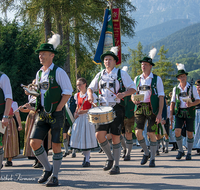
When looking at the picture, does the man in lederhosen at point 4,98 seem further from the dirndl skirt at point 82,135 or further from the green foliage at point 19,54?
the green foliage at point 19,54

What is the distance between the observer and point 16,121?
8.16 m

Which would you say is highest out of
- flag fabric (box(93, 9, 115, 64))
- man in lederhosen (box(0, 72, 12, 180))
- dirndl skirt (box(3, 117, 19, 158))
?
flag fabric (box(93, 9, 115, 64))

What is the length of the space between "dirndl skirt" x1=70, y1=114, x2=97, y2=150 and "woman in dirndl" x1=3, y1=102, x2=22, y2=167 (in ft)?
4.85

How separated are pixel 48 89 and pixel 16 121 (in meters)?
3.78

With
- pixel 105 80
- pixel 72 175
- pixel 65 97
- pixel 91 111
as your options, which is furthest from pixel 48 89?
pixel 72 175

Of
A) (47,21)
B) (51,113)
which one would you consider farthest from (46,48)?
(47,21)

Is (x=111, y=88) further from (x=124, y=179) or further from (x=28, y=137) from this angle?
(x=28, y=137)

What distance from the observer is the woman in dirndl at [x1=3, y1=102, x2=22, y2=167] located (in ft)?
24.4

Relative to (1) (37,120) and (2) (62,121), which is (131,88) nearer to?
(2) (62,121)

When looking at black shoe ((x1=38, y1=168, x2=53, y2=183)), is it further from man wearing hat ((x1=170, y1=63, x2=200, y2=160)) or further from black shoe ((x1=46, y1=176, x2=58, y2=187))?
man wearing hat ((x1=170, y1=63, x2=200, y2=160))

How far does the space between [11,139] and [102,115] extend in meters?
3.45

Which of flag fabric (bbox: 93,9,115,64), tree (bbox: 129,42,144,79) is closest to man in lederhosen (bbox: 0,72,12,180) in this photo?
flag fabric (bbox: 93,9,115,64)

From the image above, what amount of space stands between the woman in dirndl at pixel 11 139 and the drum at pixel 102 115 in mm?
2825

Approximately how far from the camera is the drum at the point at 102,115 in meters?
5.30
